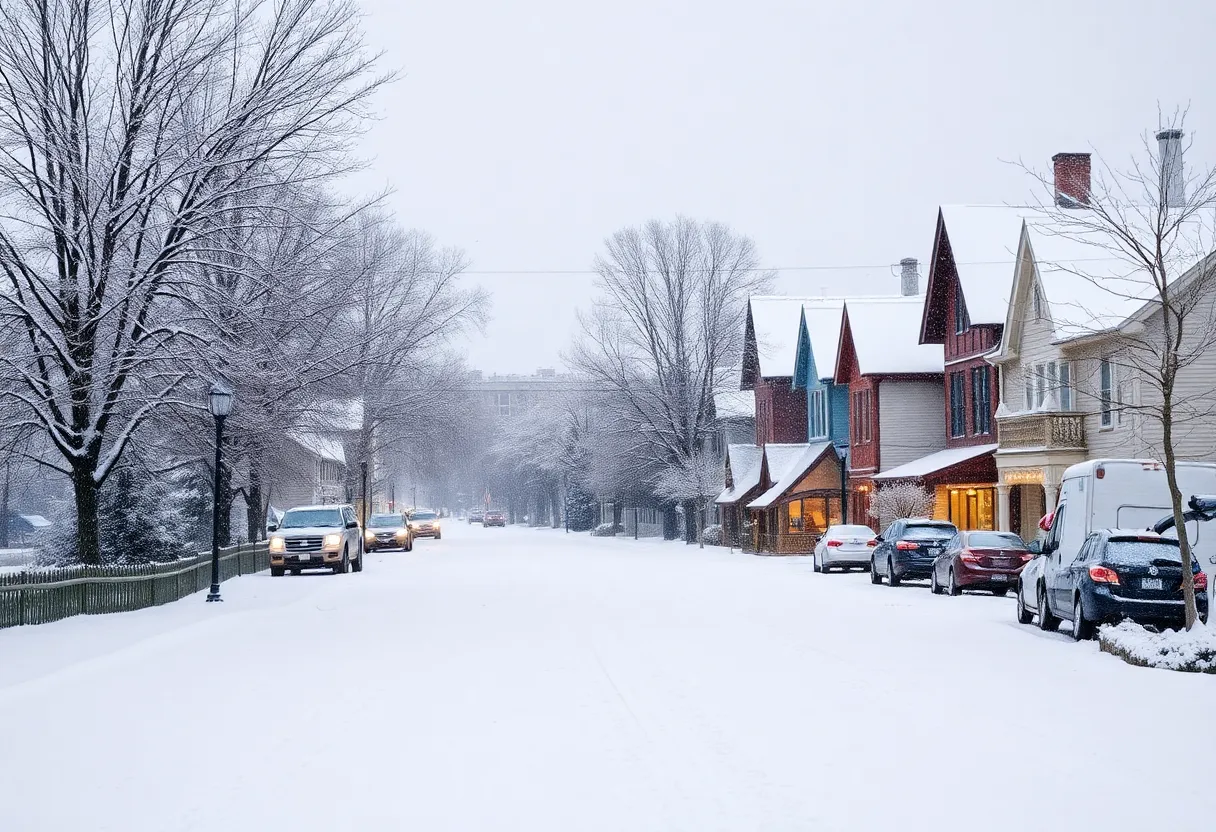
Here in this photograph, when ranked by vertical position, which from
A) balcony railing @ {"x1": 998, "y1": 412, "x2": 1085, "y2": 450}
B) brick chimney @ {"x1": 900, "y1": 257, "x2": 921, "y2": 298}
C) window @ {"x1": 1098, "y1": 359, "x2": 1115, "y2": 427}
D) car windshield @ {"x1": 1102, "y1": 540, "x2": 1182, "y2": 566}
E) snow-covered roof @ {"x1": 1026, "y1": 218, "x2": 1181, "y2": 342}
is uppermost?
brick chimney @ {"x1": 900, "y1": 257, "x2": 921, "y2": 298}

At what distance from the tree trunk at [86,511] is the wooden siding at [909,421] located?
33139 millimetres

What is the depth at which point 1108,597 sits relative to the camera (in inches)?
728

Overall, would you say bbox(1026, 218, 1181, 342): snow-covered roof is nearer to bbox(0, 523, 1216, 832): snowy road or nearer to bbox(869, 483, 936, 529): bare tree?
bbox(869, 483, 936, 529): bare tree

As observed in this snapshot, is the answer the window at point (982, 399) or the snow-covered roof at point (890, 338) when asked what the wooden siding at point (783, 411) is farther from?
the window at point (982, 399)

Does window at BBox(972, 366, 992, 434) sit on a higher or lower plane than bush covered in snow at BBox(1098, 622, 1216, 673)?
higher

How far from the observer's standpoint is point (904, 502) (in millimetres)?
46812

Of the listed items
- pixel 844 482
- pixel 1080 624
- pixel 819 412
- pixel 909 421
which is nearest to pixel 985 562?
pixel 1080 624

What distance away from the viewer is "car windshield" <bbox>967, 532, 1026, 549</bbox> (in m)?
29.4

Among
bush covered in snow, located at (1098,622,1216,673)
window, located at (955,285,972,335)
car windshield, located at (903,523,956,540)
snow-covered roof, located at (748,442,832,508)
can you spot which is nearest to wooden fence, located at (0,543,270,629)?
bush covered in snow, located at (1098,622,1216,673)

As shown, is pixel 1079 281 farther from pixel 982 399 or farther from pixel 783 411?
pixel 783 411

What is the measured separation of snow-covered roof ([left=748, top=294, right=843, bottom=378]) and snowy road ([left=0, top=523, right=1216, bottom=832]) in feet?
147

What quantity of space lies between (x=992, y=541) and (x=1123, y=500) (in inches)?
331

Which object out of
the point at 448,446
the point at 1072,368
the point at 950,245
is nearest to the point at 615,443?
the point at 448,446

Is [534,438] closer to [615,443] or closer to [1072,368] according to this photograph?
[615,443]
